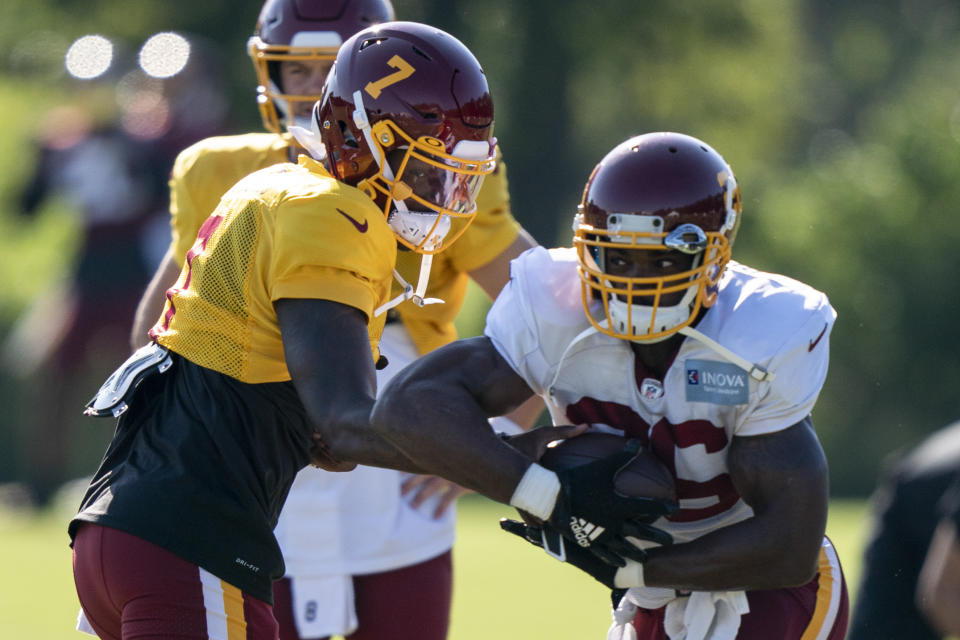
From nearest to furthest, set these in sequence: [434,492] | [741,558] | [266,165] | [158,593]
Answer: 1. [158,593]
2. [741,558]
3. [266,165]
4. [434,492]

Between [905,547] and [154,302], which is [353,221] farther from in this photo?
[905,547]

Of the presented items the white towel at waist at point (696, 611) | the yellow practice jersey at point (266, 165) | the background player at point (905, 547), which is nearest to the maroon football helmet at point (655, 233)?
the white towel at waist at point (696, 611)

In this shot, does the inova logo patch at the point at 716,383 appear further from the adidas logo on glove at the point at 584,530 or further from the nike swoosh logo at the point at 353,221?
Result: the nike swoosh logo at the point at 353,221

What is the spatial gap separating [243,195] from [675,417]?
3.41ft

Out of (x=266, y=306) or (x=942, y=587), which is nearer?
(x=266, y=306)

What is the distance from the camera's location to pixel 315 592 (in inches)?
163

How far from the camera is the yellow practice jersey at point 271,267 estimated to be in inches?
115

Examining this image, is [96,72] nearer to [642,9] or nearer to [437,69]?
[642,9]

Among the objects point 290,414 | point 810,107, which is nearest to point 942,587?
point 290,414

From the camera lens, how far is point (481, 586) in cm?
718

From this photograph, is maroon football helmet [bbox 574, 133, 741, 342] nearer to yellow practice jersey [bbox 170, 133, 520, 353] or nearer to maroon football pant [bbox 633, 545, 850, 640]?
maroon football pant [bbox 633, 545, 850, 640]

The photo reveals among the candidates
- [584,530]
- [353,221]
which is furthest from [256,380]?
[584,530]

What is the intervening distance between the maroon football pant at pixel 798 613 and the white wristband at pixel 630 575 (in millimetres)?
368

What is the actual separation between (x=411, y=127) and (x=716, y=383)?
2.82 ft
